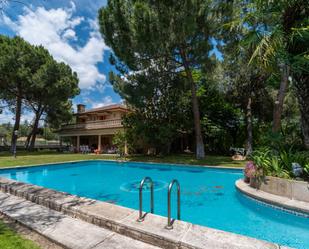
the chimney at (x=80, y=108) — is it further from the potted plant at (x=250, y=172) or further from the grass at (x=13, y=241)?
the grass at (x=13, y=241)

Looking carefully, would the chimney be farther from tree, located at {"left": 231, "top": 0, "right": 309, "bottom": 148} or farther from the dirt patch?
the dirt patch

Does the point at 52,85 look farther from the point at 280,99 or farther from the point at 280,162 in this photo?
the point at 280,162

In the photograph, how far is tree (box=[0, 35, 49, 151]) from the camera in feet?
76.1

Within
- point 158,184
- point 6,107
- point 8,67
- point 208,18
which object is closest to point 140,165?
point 158,184

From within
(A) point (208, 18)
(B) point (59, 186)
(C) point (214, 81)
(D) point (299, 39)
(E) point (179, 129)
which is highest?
(A) point (208, 18)

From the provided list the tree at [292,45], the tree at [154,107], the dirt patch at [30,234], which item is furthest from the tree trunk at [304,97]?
the tree at [154,107]

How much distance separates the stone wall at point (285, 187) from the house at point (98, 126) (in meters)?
17.7

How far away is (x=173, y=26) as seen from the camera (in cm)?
1369

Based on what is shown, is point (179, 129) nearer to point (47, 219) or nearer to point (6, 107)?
point (47, 219)

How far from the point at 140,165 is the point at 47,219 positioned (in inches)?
453

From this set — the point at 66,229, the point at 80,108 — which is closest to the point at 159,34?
the point at 66,229

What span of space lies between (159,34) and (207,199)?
10.7 m

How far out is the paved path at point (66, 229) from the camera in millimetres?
3396

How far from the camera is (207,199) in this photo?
747 centimetres
